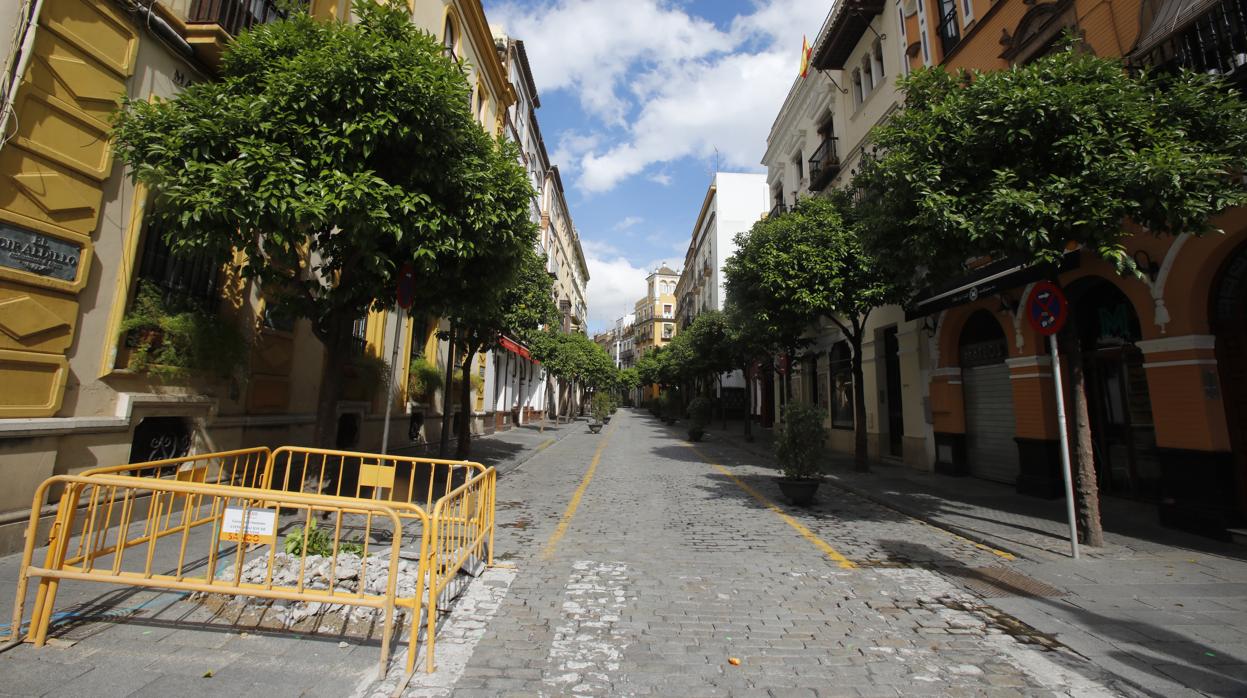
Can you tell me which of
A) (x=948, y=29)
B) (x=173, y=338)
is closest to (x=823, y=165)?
(x=948, y=29)

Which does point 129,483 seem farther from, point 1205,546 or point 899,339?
point 899,339

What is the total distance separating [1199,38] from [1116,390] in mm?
5454

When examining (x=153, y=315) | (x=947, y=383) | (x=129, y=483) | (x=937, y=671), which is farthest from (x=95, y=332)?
(x=947, y=383)

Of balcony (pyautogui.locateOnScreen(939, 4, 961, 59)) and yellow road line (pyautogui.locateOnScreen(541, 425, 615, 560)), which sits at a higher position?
balcony (pyautogui.locateOnScreen(939, 4, 961, 59))

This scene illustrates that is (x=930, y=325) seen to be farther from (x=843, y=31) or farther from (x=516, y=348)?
(x=516, y=348)

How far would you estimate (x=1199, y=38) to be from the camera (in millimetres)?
6930

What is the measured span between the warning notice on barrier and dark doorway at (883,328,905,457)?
1526 cm

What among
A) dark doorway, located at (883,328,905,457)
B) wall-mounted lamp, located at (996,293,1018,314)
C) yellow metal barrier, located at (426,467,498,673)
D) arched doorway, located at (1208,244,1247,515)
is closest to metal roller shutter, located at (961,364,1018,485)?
wall-mounted lamp, located at (996,293,1018,314)

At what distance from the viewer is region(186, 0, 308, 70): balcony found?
6930mm

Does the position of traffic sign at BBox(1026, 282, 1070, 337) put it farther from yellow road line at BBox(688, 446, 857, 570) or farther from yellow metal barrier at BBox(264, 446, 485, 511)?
yellow metal barrier at BBox(264, 446, 485, 511)

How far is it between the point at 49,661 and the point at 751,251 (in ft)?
45.8

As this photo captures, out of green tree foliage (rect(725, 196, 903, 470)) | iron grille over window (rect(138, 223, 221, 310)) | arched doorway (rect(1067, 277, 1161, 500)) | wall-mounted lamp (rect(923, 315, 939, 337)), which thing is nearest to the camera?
iron grille over window (rect(138, 223, 221, 310))

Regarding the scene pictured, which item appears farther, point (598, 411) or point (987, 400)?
point (598, 411)

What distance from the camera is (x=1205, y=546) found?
6363 mm
